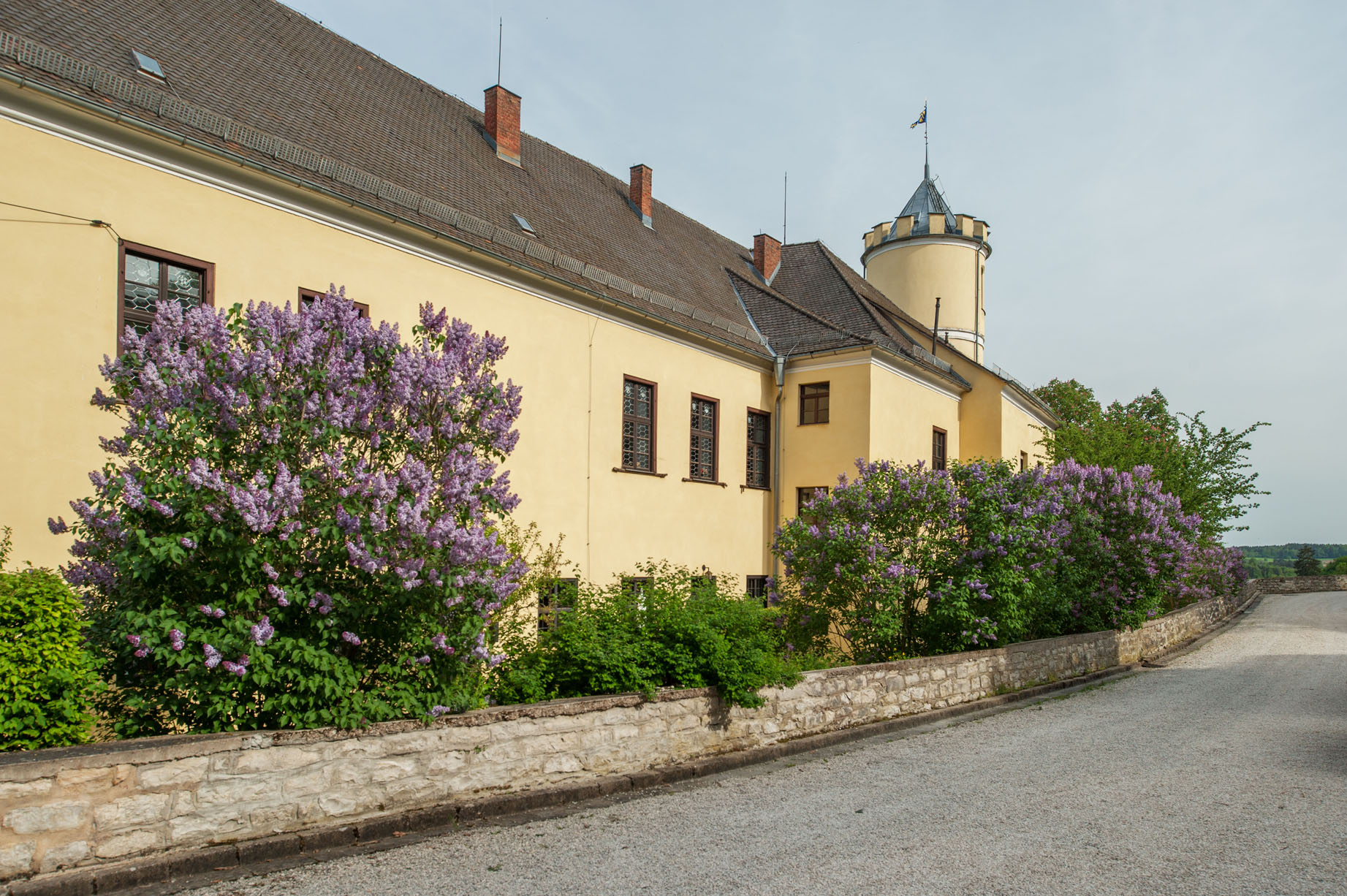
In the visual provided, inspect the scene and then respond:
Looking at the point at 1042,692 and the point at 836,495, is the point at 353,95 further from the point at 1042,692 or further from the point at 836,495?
the point at 1042,692

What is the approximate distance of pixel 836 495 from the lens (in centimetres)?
1345

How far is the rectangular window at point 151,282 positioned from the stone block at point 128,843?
5.94 m

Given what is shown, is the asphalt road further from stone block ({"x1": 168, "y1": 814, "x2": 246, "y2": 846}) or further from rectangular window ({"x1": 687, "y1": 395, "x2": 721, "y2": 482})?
rectangular window ({"x1": 687, "y1": 395, "x2": 721, "y2": 482})

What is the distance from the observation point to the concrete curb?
4.84 metres

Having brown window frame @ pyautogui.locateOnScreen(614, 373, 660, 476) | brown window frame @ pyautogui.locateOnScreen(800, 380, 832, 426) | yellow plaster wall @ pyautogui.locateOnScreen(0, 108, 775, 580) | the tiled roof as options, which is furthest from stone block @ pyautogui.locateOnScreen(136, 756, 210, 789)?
brown window frame @ pyautogui.locateOnScreen(800, 380, 832, 426)

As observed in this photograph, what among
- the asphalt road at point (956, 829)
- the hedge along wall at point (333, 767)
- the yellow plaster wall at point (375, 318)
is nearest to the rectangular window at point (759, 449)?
the yellow plaster wall at point (375, 318)

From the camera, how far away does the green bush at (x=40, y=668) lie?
4969 mm

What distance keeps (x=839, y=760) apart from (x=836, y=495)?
512 centimetres

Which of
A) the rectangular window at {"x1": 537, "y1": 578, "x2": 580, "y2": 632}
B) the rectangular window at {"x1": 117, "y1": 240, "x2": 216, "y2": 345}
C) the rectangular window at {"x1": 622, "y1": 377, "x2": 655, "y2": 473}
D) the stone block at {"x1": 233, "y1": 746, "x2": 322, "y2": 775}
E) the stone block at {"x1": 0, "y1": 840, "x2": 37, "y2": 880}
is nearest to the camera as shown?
the stone block at {"x1": 0, "y1": 840, "x2": 37, "y2": 880}

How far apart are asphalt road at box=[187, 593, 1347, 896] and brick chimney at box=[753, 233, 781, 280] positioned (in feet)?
58.3

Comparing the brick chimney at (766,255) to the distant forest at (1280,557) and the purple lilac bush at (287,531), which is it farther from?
the distant forest at (1280,557)

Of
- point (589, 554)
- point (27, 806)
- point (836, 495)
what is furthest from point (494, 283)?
point (27, 806)

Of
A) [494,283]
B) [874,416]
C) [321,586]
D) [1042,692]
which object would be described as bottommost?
[1042,692]

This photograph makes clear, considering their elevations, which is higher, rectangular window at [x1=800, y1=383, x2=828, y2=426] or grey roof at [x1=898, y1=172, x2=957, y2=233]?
grey roof at [x1=898, y1=172, x2=957, y2=233]
